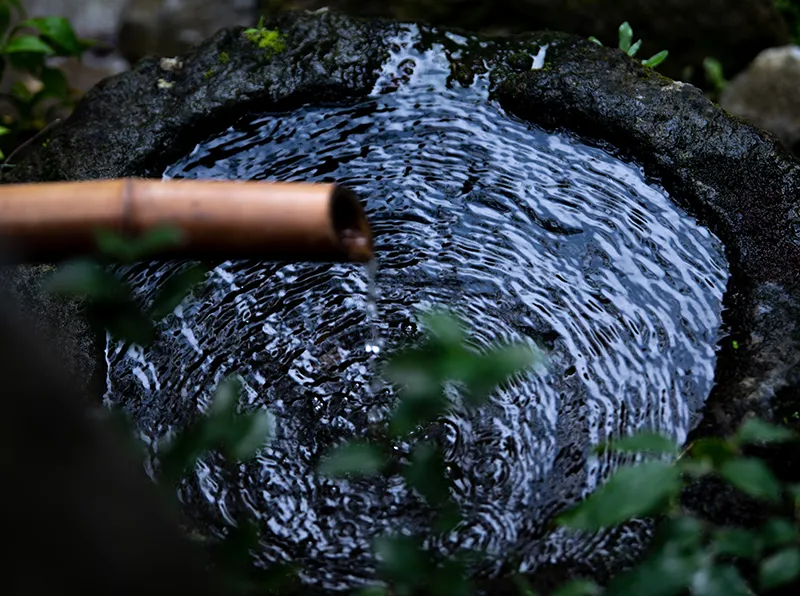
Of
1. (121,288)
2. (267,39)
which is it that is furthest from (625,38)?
(121,288)

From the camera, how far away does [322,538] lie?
2.22 metres

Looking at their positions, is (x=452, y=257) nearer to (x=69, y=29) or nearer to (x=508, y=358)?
(x=508, y=358)

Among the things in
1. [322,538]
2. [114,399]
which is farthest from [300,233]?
[114,399]

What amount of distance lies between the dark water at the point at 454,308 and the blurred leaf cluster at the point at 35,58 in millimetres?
1341

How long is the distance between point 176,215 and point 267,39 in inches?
61.3

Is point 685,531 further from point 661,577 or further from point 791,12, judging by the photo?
point 791,12

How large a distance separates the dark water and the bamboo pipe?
2.35 ft

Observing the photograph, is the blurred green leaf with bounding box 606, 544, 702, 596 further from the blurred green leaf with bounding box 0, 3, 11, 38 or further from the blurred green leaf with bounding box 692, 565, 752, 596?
the blurred green leaf with bounding box 0, 3, 11, 38

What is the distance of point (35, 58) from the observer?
13.4 feet

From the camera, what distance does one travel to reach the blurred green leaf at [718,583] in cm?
158

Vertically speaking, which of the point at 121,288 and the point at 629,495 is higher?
the point at 121,288

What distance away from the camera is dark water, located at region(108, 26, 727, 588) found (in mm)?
2277


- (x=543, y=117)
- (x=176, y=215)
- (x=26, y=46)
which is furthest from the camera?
(x=26, y=46)

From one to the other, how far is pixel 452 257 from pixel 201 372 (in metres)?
0.89
